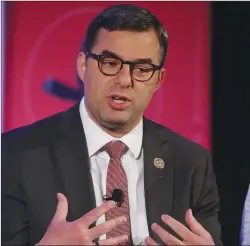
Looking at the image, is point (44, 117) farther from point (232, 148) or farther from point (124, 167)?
point (232, 148)

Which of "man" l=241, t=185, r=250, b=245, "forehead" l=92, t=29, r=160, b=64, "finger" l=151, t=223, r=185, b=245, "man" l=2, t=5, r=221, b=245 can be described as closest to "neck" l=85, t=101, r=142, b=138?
"man" l=2, t=5, r=221, b=245

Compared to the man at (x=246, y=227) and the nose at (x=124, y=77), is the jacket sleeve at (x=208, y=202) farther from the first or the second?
the nose at (x=124, y=77)

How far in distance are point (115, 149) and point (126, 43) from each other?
363mm

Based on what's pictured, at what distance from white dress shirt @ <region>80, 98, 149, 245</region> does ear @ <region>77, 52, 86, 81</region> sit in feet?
0.32

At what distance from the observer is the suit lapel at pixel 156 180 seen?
166cm

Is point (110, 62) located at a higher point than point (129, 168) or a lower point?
higher

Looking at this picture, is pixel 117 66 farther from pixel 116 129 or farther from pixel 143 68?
pixel 116 129

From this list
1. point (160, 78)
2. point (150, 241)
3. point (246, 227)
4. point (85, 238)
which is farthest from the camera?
point (160, 78)

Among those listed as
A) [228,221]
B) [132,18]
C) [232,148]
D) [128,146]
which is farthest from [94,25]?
[228,221]

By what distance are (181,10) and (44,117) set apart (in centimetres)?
67

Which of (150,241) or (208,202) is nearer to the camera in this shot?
(150,241)

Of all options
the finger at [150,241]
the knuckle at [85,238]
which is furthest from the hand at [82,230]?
the finger at [150,241]

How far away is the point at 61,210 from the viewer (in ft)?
4.83

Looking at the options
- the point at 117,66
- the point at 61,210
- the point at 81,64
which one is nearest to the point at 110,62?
the point at 117,66
